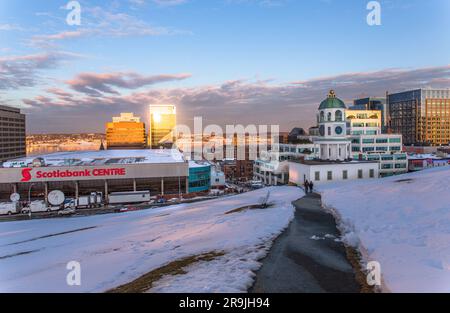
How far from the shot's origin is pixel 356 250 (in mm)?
12328

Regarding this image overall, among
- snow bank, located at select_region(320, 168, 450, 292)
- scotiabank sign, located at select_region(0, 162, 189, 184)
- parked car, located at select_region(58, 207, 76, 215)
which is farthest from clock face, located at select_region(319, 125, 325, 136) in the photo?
parked car, located at select_region(58, 207, 76, 215)

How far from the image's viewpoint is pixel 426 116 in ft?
584

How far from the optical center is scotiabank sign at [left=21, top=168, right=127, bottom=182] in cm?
5603

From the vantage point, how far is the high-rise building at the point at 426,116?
177625mm

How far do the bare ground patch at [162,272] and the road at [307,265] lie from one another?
2399 millimetres

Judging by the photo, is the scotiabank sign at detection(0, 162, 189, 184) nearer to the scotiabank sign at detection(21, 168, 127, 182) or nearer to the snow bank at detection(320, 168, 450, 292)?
the scotiabank sign at detection(21, 168, 127, 182)

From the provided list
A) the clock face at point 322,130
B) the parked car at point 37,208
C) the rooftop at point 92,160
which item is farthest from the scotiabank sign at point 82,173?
the clock face at point 322,130

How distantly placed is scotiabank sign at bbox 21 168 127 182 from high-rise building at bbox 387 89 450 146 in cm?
17466

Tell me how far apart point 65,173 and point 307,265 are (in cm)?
5572

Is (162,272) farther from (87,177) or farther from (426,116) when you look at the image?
(426,116)

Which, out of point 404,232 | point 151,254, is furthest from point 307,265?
point 151,254
